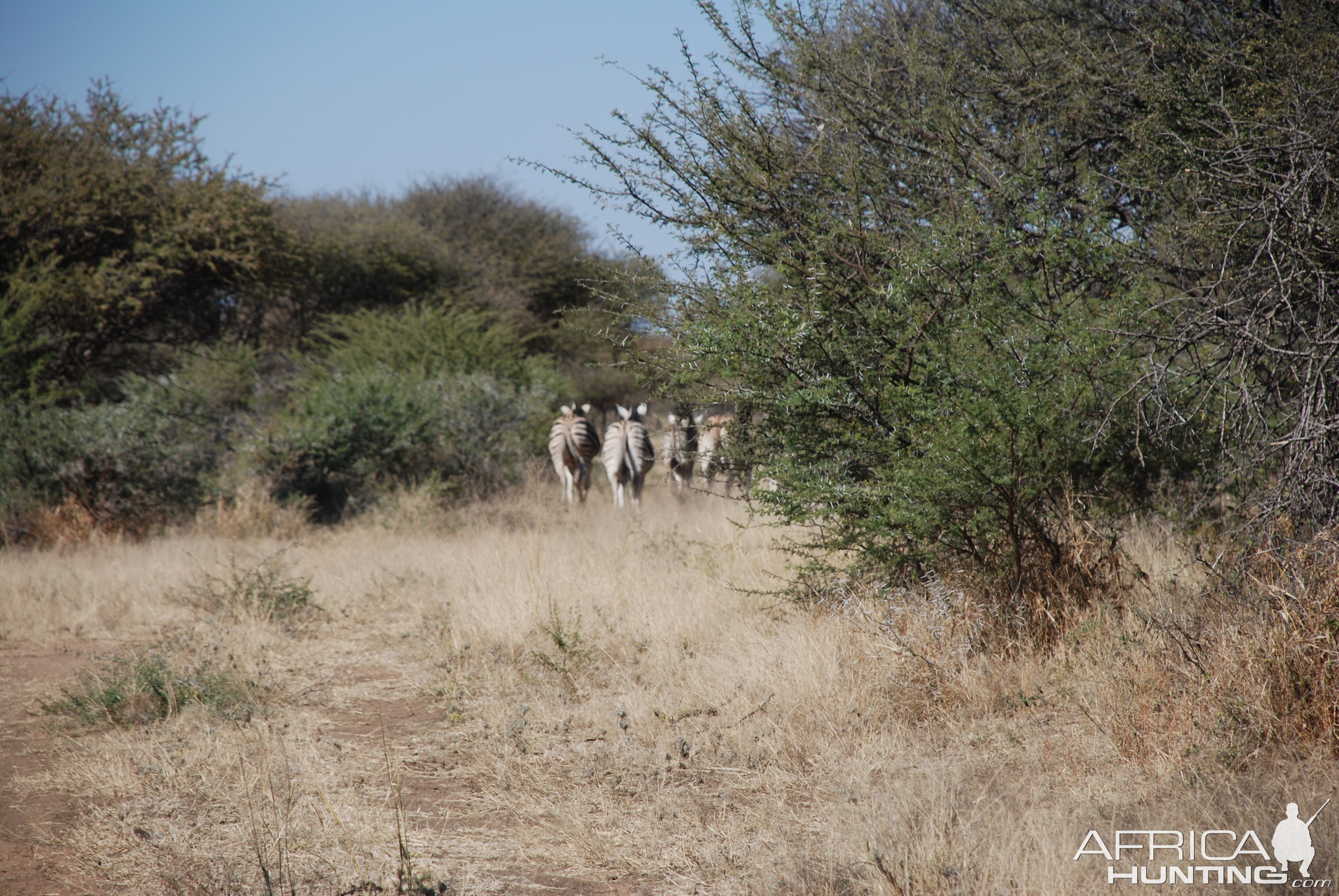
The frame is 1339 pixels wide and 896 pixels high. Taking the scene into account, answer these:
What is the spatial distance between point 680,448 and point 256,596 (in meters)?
3.98

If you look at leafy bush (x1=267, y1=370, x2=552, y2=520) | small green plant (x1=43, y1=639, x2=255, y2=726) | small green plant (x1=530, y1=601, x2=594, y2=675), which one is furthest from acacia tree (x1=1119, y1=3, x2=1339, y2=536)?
leafy bush (x1=267, y1=370, x2=552, y2=520)

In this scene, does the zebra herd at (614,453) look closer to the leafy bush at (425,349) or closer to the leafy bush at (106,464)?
the leafy bush at (425,349)

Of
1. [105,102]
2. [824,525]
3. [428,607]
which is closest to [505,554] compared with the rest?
[428,607]

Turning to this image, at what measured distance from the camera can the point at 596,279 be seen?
734 centimetres

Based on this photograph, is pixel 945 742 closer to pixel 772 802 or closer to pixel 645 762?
pixel 772 802

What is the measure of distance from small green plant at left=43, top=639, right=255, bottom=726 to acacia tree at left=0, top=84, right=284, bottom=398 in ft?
27.3

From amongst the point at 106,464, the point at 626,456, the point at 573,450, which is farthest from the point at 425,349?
the point at 106,464

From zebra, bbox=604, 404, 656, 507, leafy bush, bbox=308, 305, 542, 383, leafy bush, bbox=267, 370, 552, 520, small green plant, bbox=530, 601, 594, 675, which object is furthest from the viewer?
leafy bush, bbox=308, 305, 542, 383

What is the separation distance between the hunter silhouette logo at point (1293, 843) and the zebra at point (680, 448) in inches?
150

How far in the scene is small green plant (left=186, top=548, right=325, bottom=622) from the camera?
7695mm

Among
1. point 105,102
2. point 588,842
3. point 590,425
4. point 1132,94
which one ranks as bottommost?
point 588,842

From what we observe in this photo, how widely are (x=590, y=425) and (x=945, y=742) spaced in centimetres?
1139

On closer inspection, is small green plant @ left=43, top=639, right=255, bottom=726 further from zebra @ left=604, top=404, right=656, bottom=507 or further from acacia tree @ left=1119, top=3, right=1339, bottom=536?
zebra @ left=604, top=404, right=656, bottom=507
